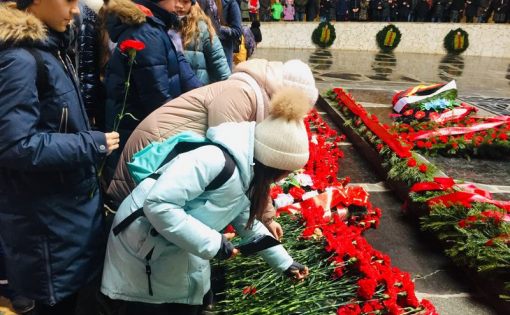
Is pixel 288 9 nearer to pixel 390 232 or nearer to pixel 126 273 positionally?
pixel 390 232

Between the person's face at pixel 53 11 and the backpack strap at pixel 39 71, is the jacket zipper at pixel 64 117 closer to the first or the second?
the backpack strap at pixel 39 71

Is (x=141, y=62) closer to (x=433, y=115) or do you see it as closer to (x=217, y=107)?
(x=217, y=107)

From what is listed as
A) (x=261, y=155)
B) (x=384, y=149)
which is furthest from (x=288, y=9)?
(x=261, y=155)

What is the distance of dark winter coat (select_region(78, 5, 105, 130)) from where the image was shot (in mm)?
2801

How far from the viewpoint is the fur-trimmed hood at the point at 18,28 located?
4.87ft

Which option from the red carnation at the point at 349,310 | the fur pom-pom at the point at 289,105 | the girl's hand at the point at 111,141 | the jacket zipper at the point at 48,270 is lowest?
the red carnation at the point at 349,310

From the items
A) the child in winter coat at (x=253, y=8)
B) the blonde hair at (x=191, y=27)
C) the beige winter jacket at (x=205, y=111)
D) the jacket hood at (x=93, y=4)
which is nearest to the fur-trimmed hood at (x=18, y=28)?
the beige winter jacket at (x=205, y=111)

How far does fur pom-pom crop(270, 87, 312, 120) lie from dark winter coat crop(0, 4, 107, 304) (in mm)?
657

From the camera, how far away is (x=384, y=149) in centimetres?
418

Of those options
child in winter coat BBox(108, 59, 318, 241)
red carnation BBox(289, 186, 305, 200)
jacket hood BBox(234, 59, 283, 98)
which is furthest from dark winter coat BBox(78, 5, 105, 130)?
red carnation BBox(289, 186, 305, 200)

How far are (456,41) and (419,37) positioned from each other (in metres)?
1.28

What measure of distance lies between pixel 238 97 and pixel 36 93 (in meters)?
A: 0.91

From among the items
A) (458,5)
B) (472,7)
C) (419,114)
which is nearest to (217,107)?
(419,114)

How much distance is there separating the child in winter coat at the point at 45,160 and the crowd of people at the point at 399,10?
15.6 meters
